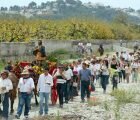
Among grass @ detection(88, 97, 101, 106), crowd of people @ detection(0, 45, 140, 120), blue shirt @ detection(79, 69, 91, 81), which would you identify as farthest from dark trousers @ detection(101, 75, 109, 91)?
blue shirt @ detection(79, 69, 91, 81)

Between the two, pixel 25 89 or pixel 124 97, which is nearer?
pixel 25 89

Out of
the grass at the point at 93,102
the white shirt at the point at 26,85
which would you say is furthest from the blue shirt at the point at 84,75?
the white shirt at the point at 26,85

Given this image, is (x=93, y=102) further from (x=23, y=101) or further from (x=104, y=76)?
(x=23, y=101)

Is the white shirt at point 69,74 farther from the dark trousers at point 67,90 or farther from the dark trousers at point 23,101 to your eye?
the dark trousers at point 23,101

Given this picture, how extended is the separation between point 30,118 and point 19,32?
33.1 metres

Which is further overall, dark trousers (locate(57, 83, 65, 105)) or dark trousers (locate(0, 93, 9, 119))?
dark trousers (locate(57, 83, 65, 105))

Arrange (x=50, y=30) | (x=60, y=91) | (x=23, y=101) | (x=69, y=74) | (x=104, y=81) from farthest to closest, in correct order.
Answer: (x=50, y=30), (x=104, y=81), (x=69, y=74), (x=60, y=91), (x=23, y=101)

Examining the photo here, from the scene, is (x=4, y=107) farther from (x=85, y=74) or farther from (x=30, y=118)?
(x=85, y=74)

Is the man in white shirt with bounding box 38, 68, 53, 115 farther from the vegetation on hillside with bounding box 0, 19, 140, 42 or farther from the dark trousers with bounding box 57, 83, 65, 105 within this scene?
the vegetation on hillside with bounding box 0, 19, 140, 42

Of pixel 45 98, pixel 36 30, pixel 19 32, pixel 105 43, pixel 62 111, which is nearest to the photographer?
pixel 45 98

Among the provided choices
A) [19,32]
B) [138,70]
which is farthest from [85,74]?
[19,32]

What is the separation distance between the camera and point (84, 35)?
6819cm

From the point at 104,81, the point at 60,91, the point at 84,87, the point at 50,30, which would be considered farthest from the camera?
the point at 50,30

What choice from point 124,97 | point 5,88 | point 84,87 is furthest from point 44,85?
point 124,97
